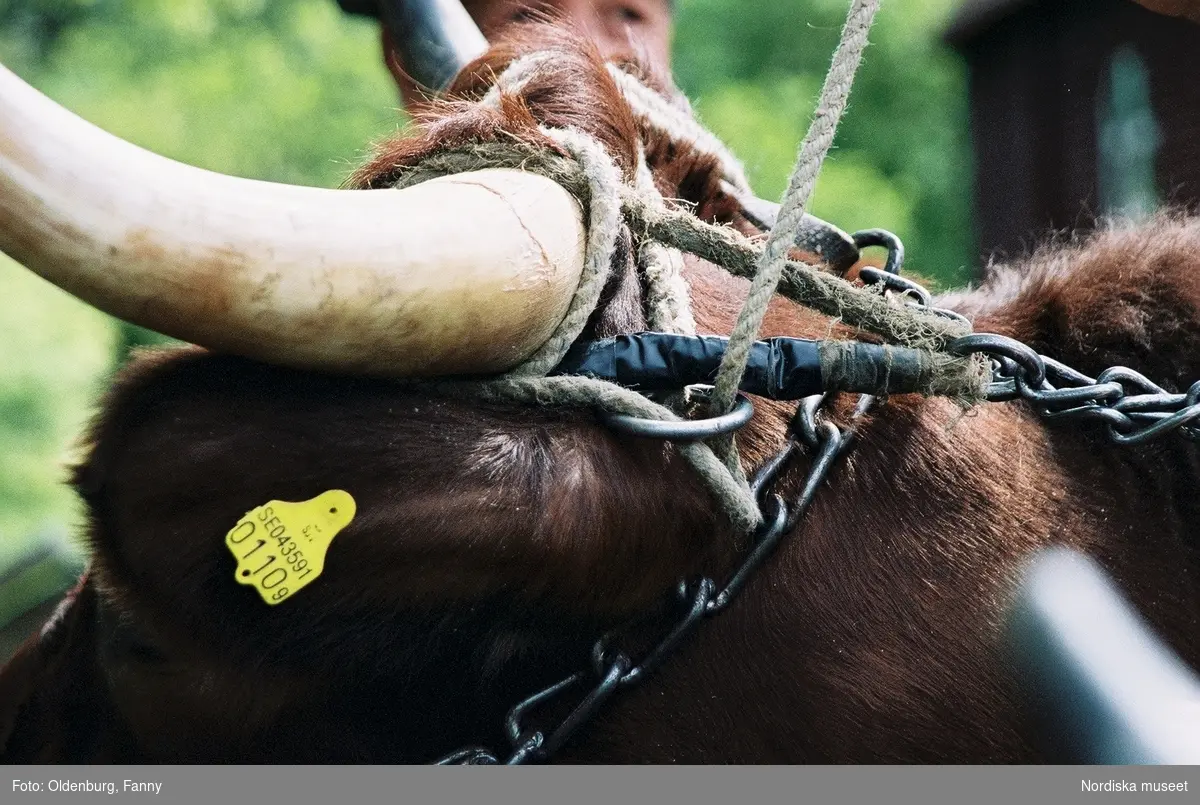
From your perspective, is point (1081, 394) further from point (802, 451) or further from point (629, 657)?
point (629, 657)

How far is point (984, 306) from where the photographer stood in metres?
1.94

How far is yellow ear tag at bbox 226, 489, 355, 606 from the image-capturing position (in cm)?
125

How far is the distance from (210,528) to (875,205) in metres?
5.78

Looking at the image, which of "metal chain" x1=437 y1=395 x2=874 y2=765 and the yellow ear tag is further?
"metal chain" x1=437 y1=395 x2=874 y2=765

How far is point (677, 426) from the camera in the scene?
132cm

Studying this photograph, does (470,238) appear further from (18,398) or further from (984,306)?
(18,398)

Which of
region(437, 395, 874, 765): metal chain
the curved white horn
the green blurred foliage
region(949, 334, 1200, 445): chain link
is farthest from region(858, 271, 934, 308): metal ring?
the green blurred foliage

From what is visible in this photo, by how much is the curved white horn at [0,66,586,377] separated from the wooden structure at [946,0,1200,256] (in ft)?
8.76

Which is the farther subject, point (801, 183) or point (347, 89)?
point (347, 89)

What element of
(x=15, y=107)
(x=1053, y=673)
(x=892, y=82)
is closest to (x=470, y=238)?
(x=15, y=107)

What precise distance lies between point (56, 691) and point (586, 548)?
1.14 meters

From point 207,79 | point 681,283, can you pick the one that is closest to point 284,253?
point 681,283

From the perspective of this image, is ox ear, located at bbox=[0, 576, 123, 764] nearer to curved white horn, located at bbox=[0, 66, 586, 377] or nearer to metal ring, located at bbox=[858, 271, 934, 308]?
curved white horn, located at bbox=[0, 66, 586, 377]

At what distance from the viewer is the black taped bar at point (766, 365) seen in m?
1.38
